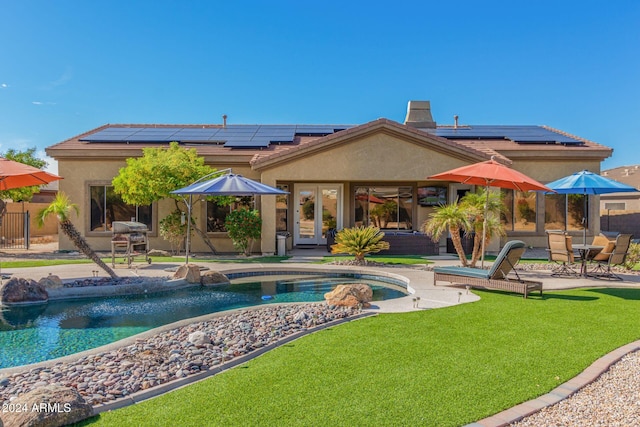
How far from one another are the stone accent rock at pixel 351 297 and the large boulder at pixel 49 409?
4977mm

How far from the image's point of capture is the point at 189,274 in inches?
447

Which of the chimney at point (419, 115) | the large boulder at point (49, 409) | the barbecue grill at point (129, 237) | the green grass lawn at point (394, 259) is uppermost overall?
the chimney at point (419, 115)

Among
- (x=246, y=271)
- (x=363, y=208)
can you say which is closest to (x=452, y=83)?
(x=363, y=208)

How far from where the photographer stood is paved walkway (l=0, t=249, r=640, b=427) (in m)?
4.30

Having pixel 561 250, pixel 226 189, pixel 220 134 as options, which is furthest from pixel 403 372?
pixel 220 134

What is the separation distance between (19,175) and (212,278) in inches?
214

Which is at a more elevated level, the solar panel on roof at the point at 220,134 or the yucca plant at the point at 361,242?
the solar panel on roof at the point at 220,134

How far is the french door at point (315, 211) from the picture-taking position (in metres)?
20.2

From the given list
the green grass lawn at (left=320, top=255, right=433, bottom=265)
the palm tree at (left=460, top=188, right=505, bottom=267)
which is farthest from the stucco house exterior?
the palm tree at (left=460, top=188, right=505, bottom=267)

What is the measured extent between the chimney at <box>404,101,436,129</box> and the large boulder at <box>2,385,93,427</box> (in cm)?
2351

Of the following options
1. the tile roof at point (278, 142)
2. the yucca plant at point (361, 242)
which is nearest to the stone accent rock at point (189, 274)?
the yucca plant at point (361, 242)

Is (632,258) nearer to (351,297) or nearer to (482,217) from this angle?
(482,217)

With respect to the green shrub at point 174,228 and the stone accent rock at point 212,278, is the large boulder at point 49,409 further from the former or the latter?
the green shrub at point 174,228

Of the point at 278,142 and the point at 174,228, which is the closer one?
the point at 174,228
